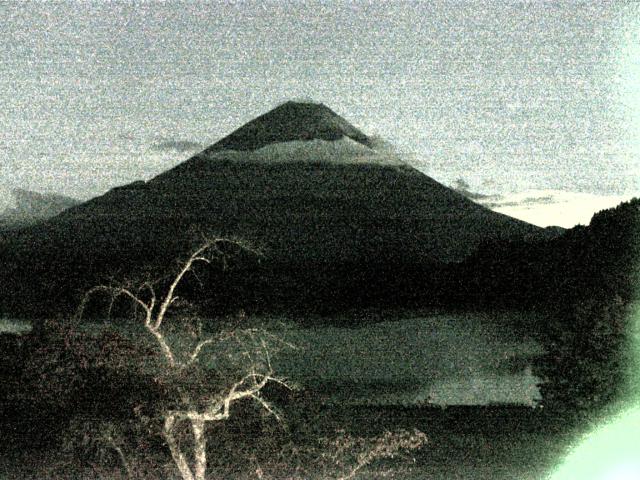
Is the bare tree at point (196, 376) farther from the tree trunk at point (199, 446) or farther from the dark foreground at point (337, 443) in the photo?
the dark foreground at point (337, 443)

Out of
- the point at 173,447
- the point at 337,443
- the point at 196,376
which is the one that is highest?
the point at 196,376

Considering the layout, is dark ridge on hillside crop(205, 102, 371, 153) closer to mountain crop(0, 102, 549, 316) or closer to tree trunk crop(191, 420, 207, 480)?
mountain crop(0, 102, 549, 316)

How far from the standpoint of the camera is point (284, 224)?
54.5 feet

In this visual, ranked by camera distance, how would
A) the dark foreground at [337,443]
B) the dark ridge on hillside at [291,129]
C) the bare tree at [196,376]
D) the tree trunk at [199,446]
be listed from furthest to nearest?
1. the dark ridge on hillside at [291,129]
2. the dark foreground at [337,443]
3. the tree trunk at [199,446]
4. the bare tree at [196,376]

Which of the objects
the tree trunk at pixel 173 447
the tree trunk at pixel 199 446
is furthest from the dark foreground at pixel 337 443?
the tree trunk at pixel 173 447

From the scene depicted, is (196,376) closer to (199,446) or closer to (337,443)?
(199,446)

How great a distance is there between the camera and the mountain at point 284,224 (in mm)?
11156

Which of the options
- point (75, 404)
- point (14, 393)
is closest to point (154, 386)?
point (75, 404)

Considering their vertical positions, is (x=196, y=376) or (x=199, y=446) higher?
(x=196, y=376)

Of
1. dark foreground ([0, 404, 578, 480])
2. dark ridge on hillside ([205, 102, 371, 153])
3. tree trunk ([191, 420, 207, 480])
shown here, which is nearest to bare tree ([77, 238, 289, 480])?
tree trunk ([191, 420, 207, 480])

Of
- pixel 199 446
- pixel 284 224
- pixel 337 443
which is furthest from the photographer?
pixel 284 224

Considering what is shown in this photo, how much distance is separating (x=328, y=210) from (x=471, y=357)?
10.1 m

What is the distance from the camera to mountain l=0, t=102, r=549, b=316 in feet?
36.6

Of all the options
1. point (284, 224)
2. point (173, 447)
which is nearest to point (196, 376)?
point (173, 447)
